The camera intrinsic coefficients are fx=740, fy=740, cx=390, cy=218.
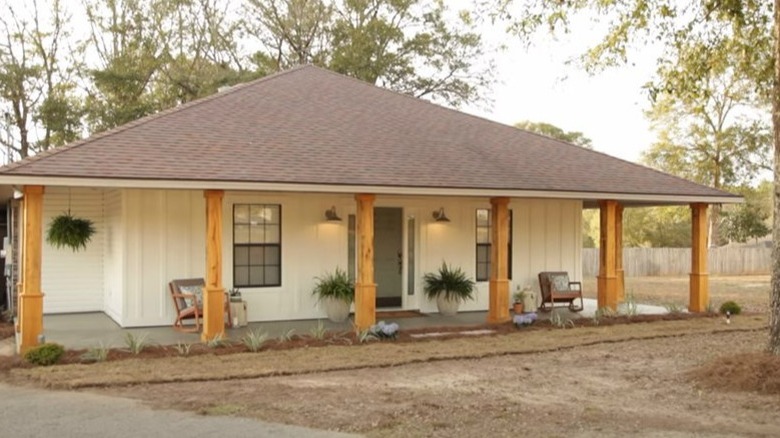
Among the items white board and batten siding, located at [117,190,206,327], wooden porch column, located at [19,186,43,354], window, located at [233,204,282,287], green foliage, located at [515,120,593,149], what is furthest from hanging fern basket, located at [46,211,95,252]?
green foliage, located at [515,120,593,149]

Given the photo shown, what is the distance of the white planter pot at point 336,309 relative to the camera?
12.8m

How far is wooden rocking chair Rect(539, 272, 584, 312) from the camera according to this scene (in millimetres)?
14469

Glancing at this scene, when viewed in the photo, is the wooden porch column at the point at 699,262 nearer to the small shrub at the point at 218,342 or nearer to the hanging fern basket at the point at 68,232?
the small shrub at the point at 218,342

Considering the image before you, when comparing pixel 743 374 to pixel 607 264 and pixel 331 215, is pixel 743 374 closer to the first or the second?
pixel 607 264

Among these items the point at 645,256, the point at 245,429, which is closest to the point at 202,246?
the point at 245,429

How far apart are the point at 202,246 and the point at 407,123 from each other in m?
4.97

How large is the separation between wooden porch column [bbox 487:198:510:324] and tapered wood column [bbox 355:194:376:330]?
95.0 inches

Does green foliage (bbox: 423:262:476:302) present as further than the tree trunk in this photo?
Yes

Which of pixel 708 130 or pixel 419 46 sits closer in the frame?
pixel 419 46

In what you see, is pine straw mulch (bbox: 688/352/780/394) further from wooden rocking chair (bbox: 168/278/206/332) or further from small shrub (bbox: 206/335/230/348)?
wooden rocking chair (bbox: 168/278/206/332)

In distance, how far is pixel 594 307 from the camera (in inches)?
625

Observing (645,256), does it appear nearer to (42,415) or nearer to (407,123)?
(407,123)

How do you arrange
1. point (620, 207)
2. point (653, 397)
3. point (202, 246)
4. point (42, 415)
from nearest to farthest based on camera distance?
point (42, 415), point (653, 397), point (202, 246), point (620, 207)

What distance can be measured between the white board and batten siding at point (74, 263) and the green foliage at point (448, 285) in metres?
6.27
